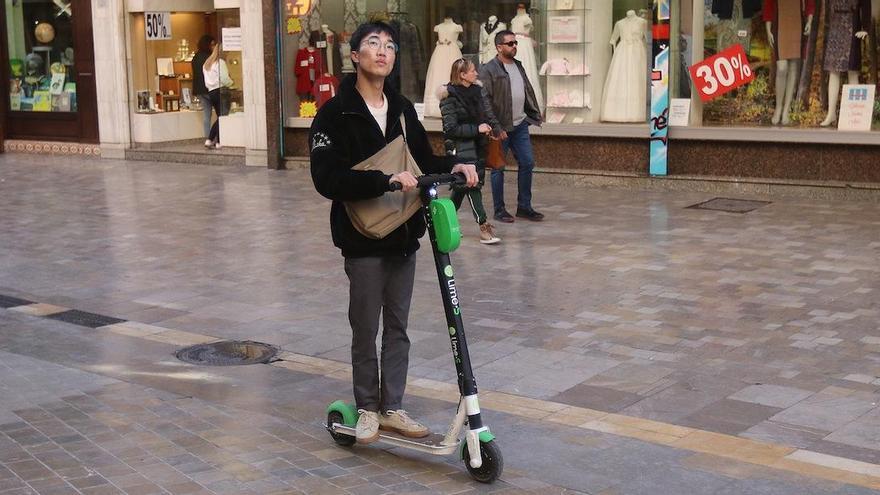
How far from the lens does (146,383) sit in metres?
6.71

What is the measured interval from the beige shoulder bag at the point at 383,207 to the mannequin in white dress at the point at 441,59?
1091 centimetres

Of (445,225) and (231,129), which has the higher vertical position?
(445,225)

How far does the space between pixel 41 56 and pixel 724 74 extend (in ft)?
40.6

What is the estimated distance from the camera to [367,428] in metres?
5.38

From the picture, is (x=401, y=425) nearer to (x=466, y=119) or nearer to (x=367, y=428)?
(x=367, y=428)

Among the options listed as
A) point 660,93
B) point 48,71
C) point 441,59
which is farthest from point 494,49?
point 48,71

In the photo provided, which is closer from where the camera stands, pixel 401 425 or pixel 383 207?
pixel 383 207

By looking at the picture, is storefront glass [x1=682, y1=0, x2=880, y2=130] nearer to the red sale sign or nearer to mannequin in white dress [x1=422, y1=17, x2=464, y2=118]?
the red sale sign

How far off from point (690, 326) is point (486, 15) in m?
8.89

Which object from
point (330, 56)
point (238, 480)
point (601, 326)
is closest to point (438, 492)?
point (238, 480)

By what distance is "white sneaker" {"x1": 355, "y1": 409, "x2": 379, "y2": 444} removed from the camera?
5.37m

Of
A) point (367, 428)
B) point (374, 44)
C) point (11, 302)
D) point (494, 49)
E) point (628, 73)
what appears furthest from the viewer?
point (494, 49)

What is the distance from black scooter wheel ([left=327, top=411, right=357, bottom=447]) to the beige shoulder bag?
33.7 inches

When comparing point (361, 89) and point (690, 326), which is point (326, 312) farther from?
point (361, 89)
